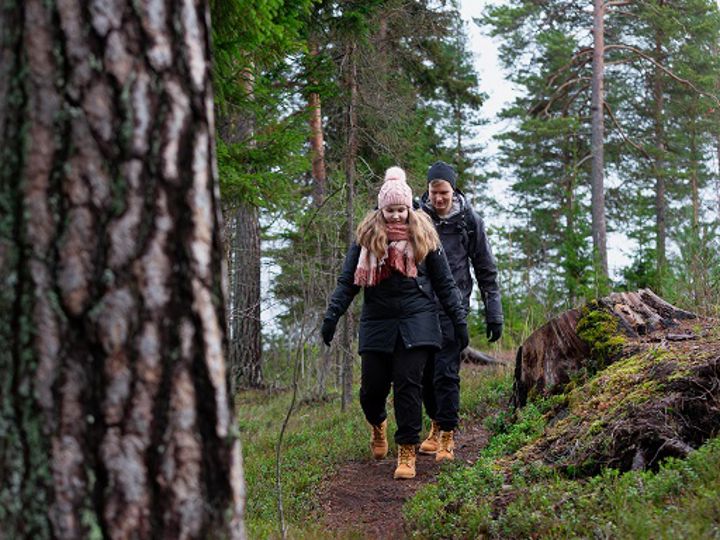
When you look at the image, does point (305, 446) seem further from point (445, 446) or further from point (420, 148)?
point (420, 148)

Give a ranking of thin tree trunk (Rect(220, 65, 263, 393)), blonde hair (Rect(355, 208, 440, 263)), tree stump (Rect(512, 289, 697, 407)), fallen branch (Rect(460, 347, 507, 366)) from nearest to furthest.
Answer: blonde hair (Rect(355, 208, 440, 263)) < tree stump (Rect(512, 289, 697, 407)) < fallen branch (Rect(460, 347, 507, 366)) < thin tree trunk (Rect(220, 65, 263, 393))

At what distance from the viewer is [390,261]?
6406mm

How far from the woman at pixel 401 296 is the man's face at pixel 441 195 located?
0.74 metres

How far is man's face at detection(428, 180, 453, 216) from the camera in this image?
723 cm

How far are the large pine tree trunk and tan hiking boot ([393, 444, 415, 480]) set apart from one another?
4786 millimetres

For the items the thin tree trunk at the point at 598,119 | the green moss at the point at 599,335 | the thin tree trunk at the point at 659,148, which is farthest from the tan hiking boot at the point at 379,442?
the thin tree trunk at the point at 659,148

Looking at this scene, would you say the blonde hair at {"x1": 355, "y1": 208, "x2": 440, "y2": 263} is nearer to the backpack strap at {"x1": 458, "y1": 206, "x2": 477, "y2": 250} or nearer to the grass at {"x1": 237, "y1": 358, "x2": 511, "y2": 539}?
the backpack strap at {"x1": 458, "y1": 206, "x2": 477, "y2": 250}

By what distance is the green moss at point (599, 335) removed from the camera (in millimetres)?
6582

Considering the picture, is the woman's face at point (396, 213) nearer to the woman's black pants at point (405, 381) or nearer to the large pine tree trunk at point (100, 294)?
the woman's black pants at point (405, 381)

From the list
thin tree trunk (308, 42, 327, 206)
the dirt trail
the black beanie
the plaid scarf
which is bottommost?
the dirt trail

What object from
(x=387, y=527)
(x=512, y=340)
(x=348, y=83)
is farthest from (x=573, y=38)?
(x=387, y=527)

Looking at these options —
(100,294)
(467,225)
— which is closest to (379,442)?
(467,225)

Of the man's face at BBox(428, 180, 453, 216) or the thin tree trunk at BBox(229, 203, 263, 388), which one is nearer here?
the man's face at BBox(428, 180, 453, 216)

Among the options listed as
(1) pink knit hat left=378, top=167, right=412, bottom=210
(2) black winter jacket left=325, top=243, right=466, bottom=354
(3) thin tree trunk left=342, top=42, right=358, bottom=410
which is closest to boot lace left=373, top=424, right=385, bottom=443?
(2) black winter jacket left=325, top=243, right=466, bottom=354
